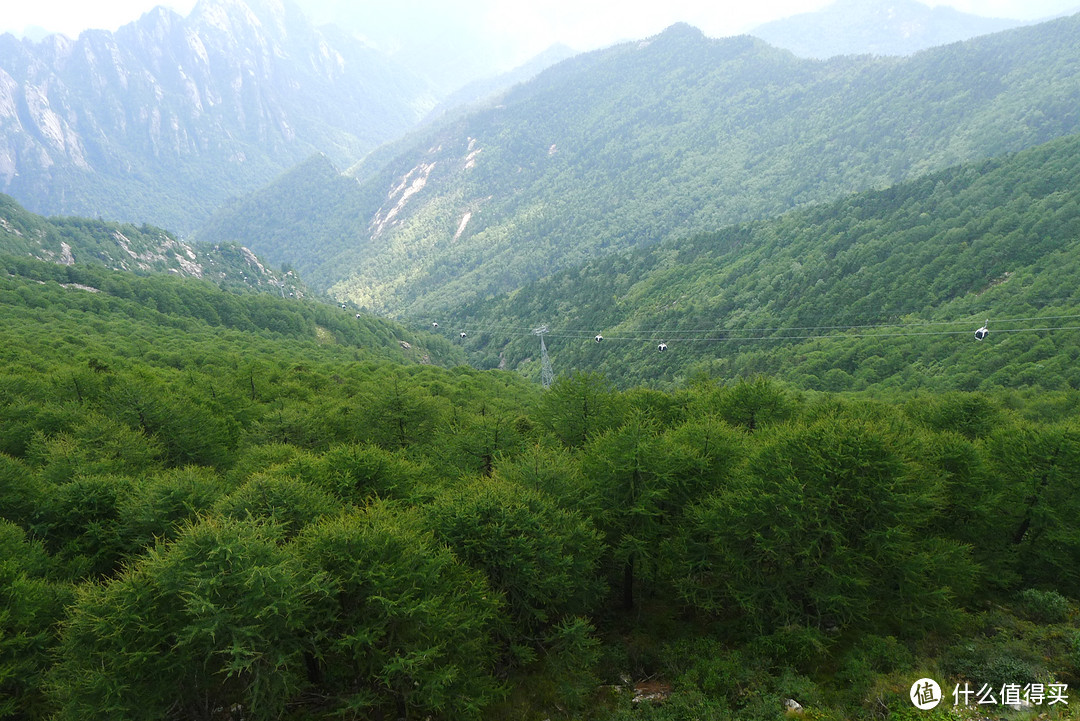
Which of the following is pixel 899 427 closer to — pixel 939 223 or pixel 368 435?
pixel 368 435

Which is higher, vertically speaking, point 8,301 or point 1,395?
point 8,301

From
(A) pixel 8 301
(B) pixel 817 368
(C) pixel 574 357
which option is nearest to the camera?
(A) pixel 8 301

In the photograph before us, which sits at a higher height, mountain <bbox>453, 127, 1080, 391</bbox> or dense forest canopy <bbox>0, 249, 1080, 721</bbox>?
dense forest canopy <bbox>0, 249, 1080, 721</bbox>

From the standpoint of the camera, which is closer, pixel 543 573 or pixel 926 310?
pixel 543 573

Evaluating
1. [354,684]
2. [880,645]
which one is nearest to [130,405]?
[354,684]

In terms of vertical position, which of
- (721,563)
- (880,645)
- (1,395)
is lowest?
(880,645)

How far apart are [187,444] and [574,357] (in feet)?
522

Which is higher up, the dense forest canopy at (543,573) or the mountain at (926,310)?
the dense forest canopy at (543,573)

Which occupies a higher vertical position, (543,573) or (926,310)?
(543,573)

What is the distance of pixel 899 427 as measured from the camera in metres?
37.7

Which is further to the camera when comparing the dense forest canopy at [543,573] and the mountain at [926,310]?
the mountain at [926,310]

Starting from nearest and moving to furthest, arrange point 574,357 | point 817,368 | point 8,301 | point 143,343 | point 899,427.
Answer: point 899,427 → point 143,343 → point 8,301 → point 817,368 → point 574,357

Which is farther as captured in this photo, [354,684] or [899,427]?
[899,427]

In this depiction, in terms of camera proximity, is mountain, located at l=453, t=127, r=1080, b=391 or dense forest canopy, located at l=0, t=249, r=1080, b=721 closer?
dense forest canopy, located at l=0, t=249, r=1080, b=721
